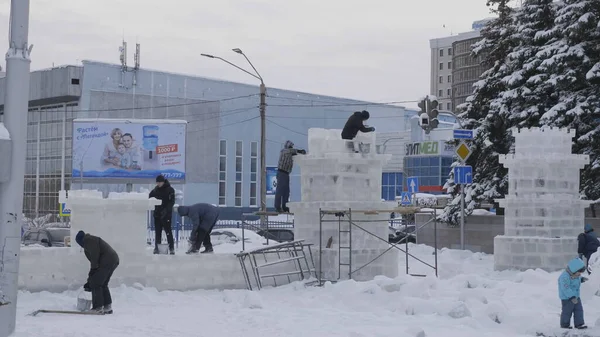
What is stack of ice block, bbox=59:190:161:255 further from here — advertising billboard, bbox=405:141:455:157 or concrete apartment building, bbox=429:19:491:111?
concrete apartment building, bbox=429:19:491:111

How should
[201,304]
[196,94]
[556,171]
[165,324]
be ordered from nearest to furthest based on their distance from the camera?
[165,324]
[201,304]
[556,171]
[196,94]

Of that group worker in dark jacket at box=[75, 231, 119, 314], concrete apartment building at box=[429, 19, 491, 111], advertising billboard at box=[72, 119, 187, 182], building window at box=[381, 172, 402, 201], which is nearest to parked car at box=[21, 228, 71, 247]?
advertising billboard at box=[72, 119, 187, 182]

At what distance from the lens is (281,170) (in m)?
20.6

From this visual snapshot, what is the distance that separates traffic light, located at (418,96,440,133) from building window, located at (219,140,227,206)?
118ft

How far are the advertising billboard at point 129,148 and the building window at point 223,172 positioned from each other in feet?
62.2

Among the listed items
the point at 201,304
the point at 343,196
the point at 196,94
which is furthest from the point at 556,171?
the point at 196,94

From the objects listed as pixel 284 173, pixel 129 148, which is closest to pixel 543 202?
pixel 284 173

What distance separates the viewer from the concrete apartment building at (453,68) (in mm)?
137250

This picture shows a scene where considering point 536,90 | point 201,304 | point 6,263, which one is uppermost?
point 536,90

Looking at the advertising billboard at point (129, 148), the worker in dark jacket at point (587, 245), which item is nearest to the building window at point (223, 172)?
the advertising billboard at point (129, 148)

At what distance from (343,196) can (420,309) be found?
5.28m

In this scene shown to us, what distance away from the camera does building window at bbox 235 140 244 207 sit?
62719mm

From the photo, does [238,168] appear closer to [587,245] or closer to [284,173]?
[284,173]

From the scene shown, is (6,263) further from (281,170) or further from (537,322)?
(281,170)
